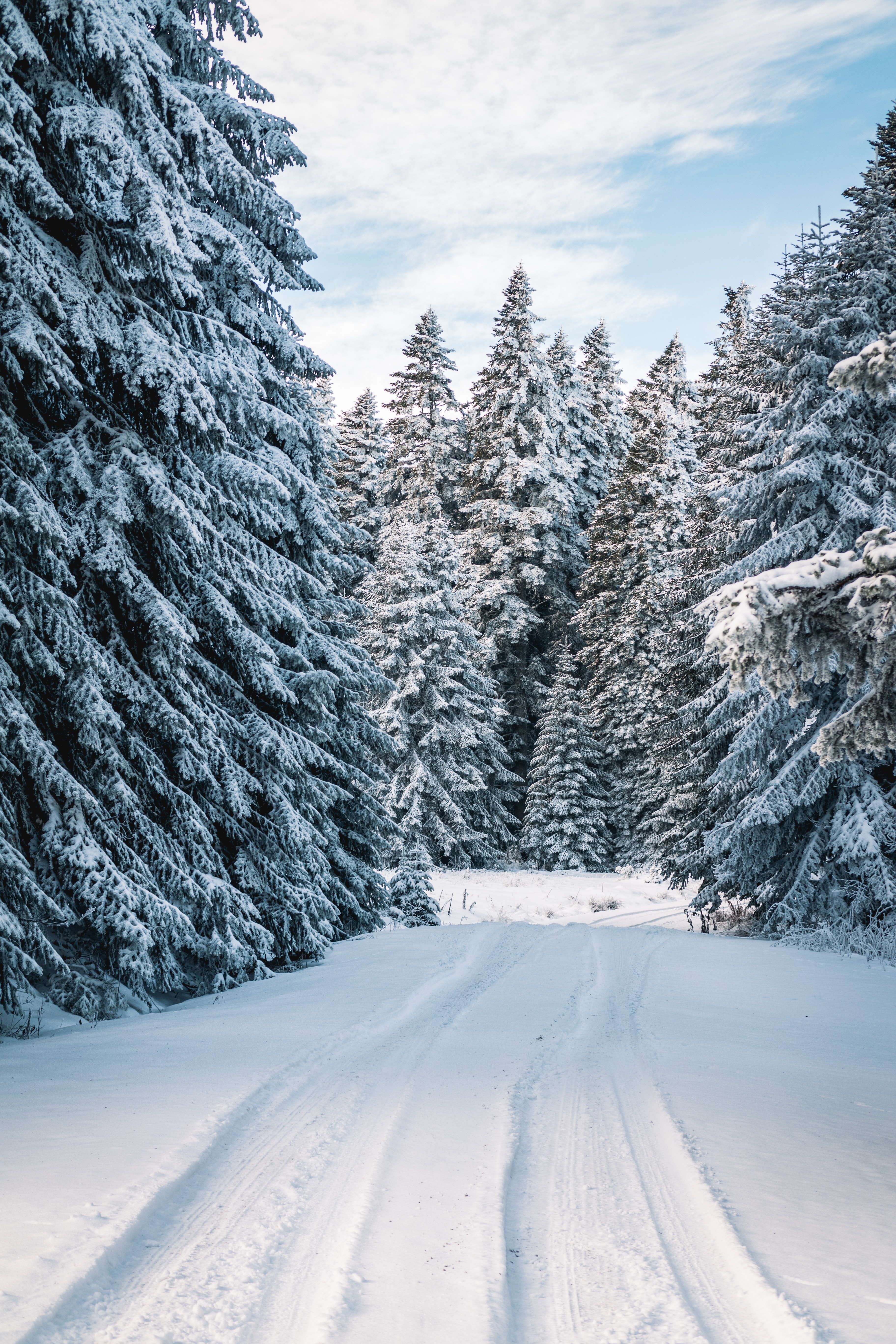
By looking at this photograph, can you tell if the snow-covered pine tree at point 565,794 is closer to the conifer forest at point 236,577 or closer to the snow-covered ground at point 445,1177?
the conifer forest at point 236,577

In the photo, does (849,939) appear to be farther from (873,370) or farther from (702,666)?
(873,370)

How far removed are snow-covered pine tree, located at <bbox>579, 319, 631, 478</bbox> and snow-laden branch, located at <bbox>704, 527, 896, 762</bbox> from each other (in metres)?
33.3

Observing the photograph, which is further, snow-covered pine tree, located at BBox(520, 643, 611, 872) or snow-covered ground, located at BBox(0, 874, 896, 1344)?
snow-covered pine tree, located at BBox(520, 643, 611, 872)

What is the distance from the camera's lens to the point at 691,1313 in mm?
2770

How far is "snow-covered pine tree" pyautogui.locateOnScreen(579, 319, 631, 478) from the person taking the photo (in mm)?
37844

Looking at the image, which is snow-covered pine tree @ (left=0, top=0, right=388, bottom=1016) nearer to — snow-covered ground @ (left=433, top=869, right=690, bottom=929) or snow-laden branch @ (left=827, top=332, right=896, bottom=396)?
snow-laden branch @ (left=827, top=332, right=896, bottom=396)

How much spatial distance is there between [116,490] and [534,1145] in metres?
5.99

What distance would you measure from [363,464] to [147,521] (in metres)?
30.0

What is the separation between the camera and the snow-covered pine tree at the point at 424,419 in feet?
106

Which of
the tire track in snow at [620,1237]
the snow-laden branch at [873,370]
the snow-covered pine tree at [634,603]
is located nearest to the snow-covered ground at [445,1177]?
the tire track in snow at [620,1237]

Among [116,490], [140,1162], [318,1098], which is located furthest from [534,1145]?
[116,490]

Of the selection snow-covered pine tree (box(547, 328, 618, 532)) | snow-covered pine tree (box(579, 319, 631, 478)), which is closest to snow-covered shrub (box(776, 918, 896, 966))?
snow-covered pine tree (box(547, 328, 618, 532))

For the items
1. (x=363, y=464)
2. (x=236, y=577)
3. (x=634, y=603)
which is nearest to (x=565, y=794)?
(x=634, y=603)

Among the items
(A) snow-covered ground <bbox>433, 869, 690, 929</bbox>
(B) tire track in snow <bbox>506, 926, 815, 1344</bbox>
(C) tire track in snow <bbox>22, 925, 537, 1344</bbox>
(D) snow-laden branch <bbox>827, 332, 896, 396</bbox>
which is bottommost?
(A) snow-covered ground <bbox>433, 869, 690, 929</bbox>
